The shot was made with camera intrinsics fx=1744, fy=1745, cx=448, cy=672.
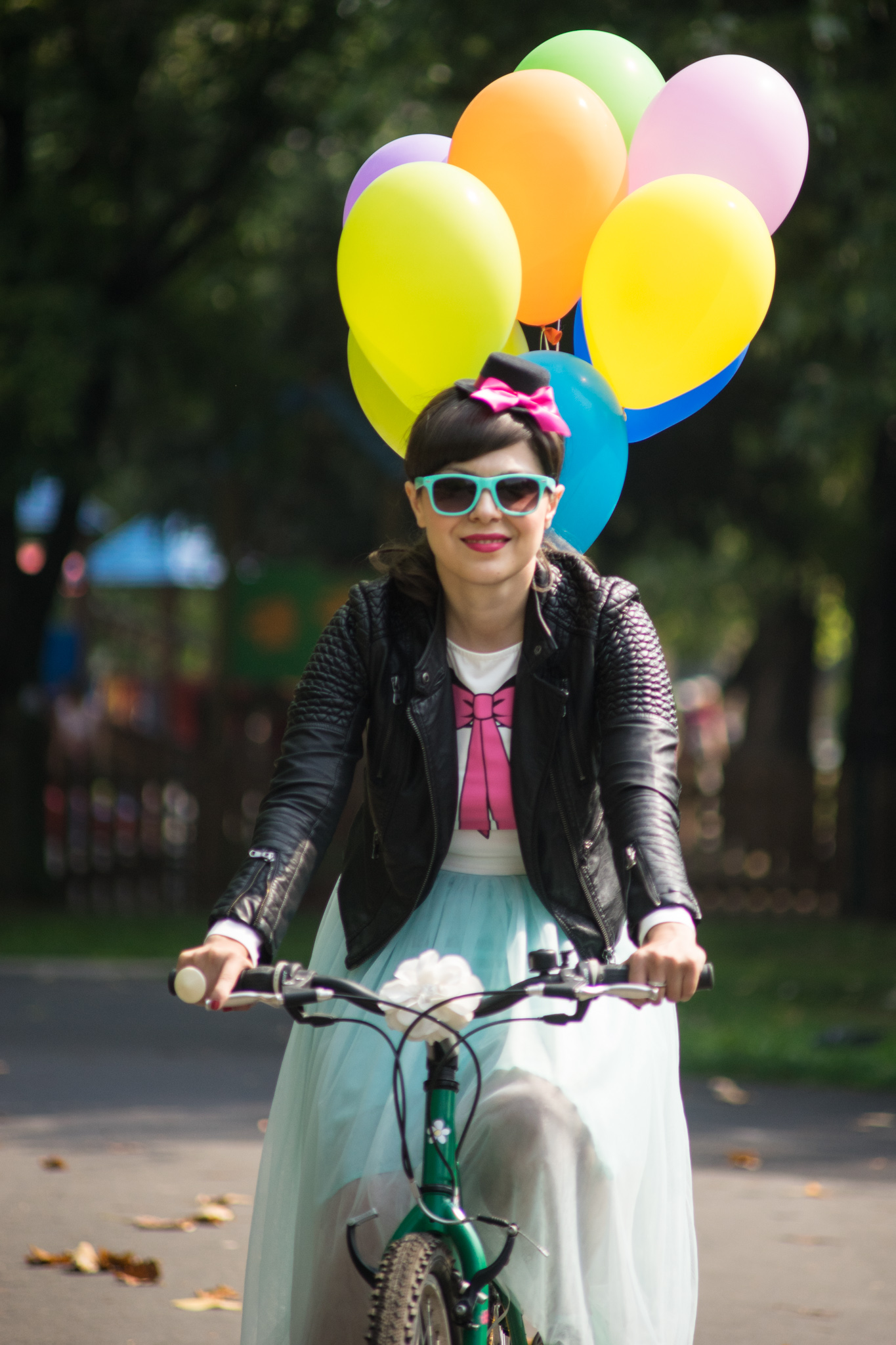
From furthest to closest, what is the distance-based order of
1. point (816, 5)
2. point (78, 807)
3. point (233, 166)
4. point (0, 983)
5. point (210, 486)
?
point (210, 486)
point (78, 807)
point (233, 166)
point (0, 983)
point (816, 5)

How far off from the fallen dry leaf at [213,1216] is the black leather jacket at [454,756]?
2.71 metres

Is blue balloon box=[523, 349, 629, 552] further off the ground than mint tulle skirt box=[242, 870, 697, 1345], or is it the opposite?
blue balloon box=[523, 349, 629, 552]

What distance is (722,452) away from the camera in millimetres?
17562

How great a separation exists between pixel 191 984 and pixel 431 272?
5.86 feet

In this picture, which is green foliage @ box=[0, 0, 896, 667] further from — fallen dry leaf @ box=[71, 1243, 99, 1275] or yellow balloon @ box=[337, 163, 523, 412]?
fallen dry leaf @ box=[71, 1243, 99, 1275]

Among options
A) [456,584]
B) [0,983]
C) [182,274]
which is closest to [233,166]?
[182,274]

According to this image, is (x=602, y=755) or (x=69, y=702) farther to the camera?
(x=69, y=702)

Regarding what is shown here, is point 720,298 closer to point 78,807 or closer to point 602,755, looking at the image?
point 602,755

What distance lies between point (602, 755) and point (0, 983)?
831 centimetres

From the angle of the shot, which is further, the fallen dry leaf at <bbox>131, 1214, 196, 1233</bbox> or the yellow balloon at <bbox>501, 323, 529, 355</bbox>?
the fallen dry leaf at <bbox>131, 1214, 196, 1233</bbox>

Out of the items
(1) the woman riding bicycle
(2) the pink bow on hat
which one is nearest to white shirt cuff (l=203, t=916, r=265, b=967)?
(1) the woman riding bicycle

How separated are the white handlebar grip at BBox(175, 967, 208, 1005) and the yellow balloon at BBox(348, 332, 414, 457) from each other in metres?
1.74

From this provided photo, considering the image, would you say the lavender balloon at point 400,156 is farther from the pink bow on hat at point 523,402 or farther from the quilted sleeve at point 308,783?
the quilted sleeve at point 308,783

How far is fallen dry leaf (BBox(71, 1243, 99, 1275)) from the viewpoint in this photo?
491cm
